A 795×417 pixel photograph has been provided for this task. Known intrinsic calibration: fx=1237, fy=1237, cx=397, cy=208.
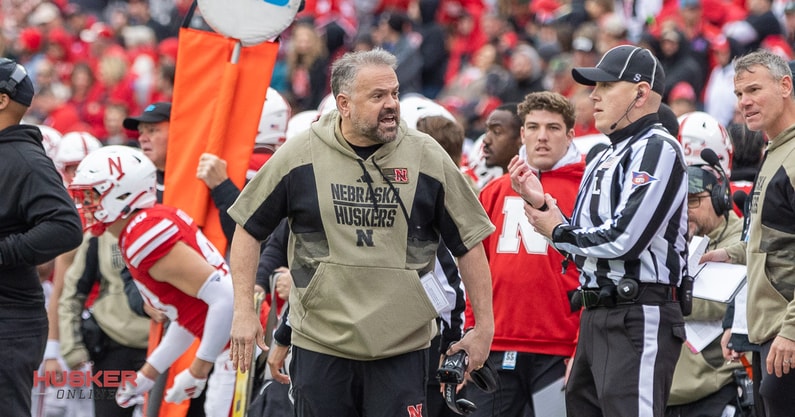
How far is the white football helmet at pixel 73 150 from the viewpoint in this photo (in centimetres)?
901

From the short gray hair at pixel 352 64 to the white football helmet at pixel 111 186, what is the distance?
1929 millimetres

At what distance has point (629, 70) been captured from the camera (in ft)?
19.0

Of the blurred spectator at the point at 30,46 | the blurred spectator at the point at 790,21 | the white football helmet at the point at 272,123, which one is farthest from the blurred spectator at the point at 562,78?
the blurred spectator at the point at 30,46

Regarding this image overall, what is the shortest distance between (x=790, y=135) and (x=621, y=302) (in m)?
1.11

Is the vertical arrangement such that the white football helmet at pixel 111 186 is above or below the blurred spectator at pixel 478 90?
above

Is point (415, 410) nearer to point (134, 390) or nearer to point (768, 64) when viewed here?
point (134, 390)

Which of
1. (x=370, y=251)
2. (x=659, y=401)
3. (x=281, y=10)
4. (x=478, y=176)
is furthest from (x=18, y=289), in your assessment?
(x=478, y=176)

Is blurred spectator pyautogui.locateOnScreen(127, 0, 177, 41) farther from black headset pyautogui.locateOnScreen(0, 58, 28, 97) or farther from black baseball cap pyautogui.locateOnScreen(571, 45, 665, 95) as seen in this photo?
black baseball cap pyautogui.locateOnScreen(571, 45, 665, 95)

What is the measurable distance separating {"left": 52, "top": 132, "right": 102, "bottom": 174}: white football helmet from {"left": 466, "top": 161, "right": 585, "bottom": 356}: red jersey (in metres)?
3.59

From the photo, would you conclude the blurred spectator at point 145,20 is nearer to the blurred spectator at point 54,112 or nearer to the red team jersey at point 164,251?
→ the blurred spectator at point 54,112

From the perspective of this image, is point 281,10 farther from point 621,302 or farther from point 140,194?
point 621,302

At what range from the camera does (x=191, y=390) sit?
669cm

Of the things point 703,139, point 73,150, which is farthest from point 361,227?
point 73,150

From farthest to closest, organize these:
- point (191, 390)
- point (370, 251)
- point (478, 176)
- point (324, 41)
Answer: point (324, 41) → point (478, 176) → point (191, 390) → point (370, 251)
